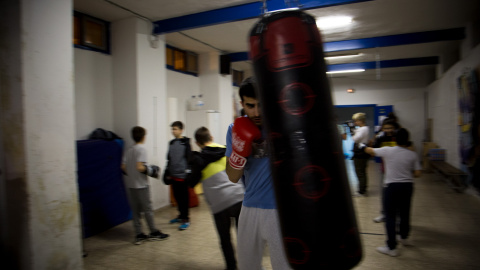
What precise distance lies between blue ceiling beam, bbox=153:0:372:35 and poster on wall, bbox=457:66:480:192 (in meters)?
3.16

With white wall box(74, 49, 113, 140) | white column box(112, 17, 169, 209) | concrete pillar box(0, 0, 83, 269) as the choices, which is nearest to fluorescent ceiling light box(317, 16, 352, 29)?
white column box(112, 17, 169, 209)

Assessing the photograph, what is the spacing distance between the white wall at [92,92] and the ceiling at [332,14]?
705 mm

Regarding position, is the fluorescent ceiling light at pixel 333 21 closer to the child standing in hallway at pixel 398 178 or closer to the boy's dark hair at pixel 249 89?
the child standing in hallway at pixel 398 178

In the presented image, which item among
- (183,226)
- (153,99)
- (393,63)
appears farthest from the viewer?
(393,63)

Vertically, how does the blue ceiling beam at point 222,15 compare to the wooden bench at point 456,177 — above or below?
above

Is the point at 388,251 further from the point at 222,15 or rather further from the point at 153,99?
the point at 153,99

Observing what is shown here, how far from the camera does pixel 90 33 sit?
4527 mm

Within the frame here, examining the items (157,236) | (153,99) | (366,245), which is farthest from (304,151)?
(153,99)

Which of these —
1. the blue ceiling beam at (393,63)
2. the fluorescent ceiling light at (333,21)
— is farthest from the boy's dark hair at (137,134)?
the blue ceiling beam at (393,63)

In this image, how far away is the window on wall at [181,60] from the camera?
6395 millimetres

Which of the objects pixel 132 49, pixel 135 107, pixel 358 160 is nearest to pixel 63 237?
pixel 135 107

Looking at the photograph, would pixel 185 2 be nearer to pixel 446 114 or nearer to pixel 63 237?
→ pixel 63 237

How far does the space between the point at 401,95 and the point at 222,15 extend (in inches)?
345

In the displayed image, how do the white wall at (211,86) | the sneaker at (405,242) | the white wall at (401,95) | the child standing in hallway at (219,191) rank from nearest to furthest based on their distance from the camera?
the child standing in hallway at (219,191)
the sneaker at (405,242)
the white wall at (211,86)
the white wall at (401,95)
